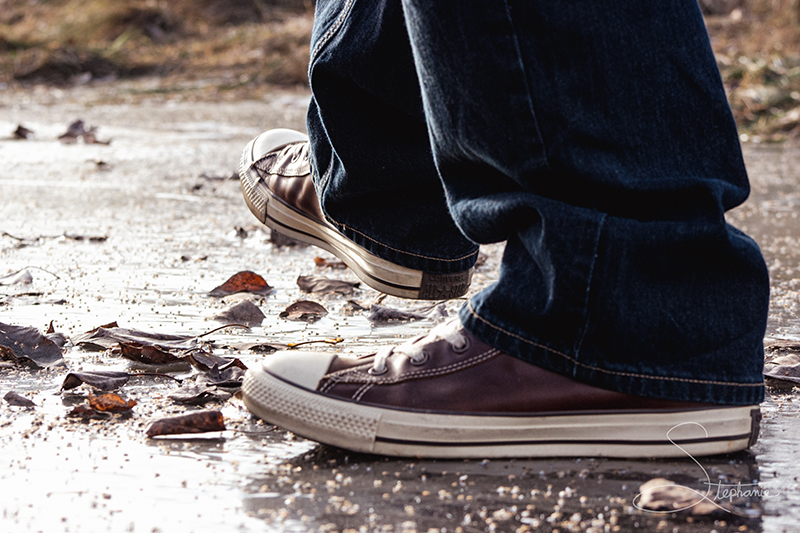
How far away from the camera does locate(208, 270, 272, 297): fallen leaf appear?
1.95 m

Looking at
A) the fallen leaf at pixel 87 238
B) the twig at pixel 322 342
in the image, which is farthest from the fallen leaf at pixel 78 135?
the twig at pixel 322 342

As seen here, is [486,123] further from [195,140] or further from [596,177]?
[195,140]

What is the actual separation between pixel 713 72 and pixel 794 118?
14.0ft

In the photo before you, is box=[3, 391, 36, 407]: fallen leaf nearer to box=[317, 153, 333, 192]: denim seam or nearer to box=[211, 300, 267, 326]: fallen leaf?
box=[211, 300, 267, 326]: fallen leaf

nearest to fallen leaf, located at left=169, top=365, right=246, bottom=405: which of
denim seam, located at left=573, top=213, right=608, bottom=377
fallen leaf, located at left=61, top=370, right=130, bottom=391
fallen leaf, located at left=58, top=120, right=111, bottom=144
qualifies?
fallen leaf, located at left=61, top=370, right=130, bottom=391

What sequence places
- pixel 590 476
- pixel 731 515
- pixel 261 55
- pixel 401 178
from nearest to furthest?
pixel 731 515, pixel 590 476, pixel 401 178, pixel 261 55

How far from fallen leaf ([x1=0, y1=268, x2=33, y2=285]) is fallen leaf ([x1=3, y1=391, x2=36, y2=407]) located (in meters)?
0.77

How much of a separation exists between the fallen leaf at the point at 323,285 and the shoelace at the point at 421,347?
75cm

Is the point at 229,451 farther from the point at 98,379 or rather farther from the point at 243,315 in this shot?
the point at 243,315

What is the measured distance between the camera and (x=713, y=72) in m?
1.18

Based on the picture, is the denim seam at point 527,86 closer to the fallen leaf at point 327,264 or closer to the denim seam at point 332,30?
the denim seam at point 332,30

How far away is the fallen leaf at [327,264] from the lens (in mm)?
2263

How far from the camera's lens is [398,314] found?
1.83m

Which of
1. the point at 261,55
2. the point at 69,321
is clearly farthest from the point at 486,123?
the point at 261,55
